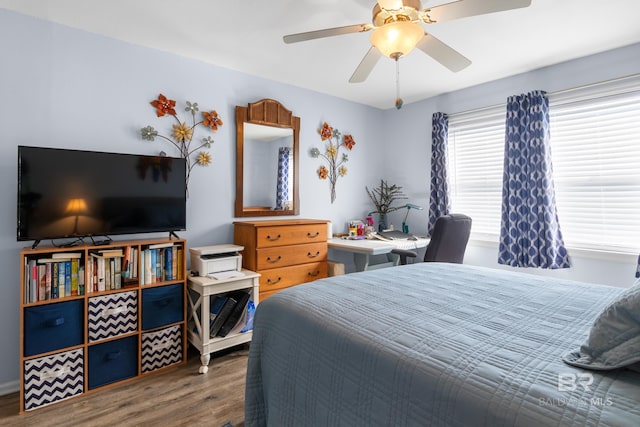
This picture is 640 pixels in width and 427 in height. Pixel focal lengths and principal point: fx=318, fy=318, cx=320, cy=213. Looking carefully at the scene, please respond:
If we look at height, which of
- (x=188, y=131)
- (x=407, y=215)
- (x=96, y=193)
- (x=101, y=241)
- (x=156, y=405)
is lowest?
(x=156, y=405)

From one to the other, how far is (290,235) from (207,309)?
90 centimetres

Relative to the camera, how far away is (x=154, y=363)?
2.28m

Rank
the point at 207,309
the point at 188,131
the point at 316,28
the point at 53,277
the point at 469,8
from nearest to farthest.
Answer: the point at 469,8 < the point at 53,277 < the point at 316,28 < the point at 207,309 < the point at 188,131

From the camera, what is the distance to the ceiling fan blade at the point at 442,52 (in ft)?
5.74

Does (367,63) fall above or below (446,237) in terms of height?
above

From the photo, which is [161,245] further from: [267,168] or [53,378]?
[267,168]

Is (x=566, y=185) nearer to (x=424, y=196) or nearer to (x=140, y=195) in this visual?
(x=424, y=196)

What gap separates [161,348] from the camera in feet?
7.59

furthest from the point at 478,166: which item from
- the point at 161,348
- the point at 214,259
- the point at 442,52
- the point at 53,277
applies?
the point at 53,277

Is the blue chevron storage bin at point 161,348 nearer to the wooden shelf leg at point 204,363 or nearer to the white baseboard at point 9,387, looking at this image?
the wooden shelf leg at point 204,363

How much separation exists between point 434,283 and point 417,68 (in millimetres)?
2177

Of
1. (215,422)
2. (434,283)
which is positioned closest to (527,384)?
(434,283)

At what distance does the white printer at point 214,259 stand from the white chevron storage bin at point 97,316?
0.46 ft

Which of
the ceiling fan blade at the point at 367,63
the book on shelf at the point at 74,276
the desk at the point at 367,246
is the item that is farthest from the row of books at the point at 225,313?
the ceiling fan blade at the point at 367,63
